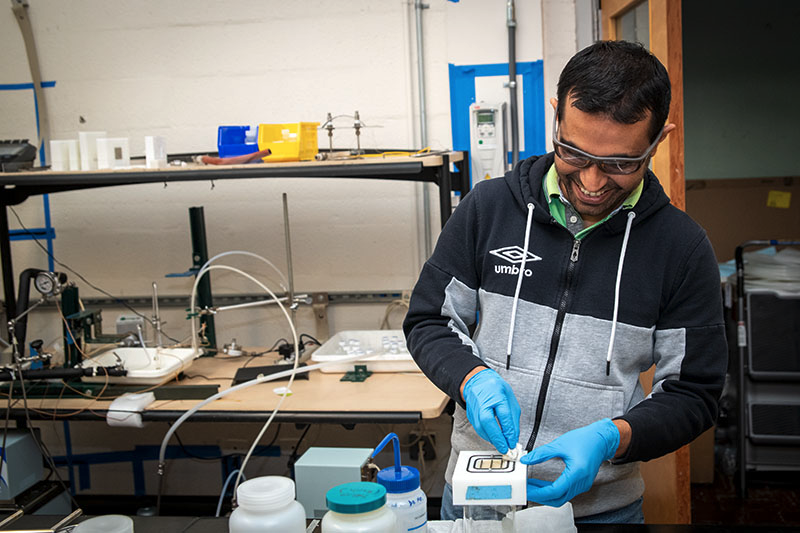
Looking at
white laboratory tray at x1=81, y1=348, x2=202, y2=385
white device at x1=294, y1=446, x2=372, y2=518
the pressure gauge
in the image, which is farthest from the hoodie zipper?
the pressure gauge

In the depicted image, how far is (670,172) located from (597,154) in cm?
100

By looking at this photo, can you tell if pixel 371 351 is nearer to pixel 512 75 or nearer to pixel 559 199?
pixel 512 75

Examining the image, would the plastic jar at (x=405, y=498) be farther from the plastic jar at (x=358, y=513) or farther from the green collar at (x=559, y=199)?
the green collar at (x=559, y=199)

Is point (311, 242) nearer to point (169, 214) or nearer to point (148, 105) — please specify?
point (169, 214)

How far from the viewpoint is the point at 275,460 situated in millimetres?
3180

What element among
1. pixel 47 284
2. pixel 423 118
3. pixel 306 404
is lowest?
pixel 306 404

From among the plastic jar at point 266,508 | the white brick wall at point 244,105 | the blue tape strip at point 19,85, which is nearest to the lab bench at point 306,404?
the white brick wall at point 244,105

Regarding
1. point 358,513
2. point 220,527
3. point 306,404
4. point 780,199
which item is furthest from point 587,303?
point 780,199

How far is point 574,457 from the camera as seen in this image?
1.08 meters

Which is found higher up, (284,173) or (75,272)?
(284,173)

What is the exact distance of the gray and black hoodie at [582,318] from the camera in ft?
3.99

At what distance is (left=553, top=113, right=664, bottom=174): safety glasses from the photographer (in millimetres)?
1143

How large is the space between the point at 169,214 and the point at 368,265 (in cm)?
89

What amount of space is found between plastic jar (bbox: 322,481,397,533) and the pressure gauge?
6.08ft
